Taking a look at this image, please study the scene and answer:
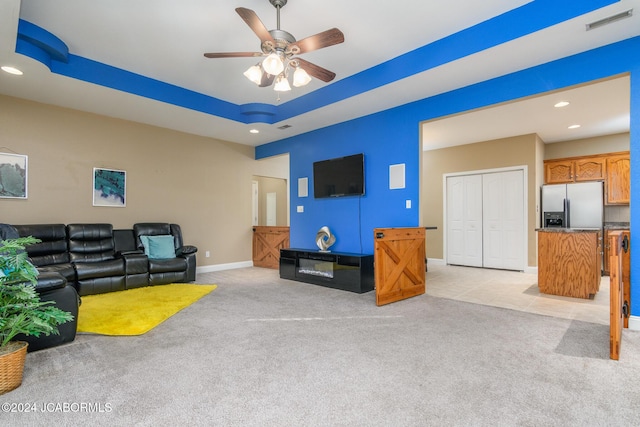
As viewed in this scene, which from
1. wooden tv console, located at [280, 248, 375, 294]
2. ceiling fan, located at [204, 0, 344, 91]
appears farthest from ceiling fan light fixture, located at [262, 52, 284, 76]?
wooden tv console, located at [280, 248, 375, 294]

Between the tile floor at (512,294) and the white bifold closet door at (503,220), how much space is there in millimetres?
397

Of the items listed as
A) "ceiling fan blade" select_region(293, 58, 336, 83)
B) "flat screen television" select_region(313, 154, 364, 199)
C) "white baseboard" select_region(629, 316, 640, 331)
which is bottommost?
"white baseboard" select_region(629, 316, 640, 331)

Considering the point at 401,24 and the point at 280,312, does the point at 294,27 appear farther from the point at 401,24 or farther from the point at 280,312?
the point at 280,312

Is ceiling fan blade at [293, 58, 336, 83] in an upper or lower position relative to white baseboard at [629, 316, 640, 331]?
upper

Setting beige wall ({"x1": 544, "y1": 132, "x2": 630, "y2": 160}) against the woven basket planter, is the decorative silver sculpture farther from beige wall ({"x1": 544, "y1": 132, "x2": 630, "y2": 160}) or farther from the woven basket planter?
beige wall ({"x1": 544, "y1": 132, "x2": 630, "y2": 160})

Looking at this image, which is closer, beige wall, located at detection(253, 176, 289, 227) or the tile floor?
the tile floor

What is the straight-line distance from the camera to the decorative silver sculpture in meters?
5.19

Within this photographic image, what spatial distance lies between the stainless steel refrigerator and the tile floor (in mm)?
1030

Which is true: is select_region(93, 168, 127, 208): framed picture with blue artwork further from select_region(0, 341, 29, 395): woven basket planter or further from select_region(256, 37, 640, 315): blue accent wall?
select_region(0, 341, 29, 395): woven basket planter

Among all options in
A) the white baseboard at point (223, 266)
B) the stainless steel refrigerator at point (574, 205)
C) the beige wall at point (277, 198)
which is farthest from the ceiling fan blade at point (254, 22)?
the beige wall at point (277, 198)

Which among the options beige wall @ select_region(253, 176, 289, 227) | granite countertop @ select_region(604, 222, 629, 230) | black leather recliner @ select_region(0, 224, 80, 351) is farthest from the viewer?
beige wall @ select_region(253, 176, 289, 227)

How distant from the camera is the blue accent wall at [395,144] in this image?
2.97 metres

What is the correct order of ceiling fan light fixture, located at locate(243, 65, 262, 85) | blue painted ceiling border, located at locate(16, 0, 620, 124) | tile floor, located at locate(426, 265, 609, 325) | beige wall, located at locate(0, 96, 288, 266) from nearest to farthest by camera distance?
blue painted ceiling border, located at locate(16, 0, 620, 124)
ceiling fan light fixture, located at locate(243, 65, 262, 85)
tile floor, located at locate(426, 265, 609, 325)
beige wall, located at locate(0, 96, 288, 266)

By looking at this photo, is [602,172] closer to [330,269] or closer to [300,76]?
[330,269]
